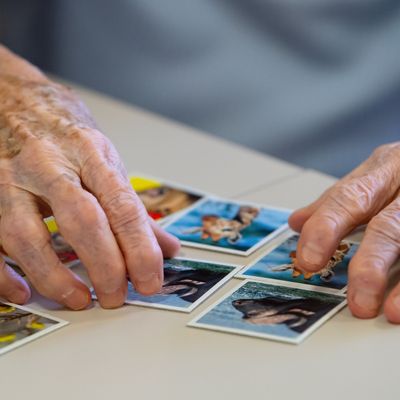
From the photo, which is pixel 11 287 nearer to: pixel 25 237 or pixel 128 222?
pixel 25 237

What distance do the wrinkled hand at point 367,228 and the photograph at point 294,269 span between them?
Answer: 32mm

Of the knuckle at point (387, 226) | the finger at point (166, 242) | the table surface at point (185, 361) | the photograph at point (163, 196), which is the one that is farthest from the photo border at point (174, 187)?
the knuckle at point (387, 226)

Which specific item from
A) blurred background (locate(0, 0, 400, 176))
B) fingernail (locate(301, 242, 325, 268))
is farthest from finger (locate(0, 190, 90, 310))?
blurred background (locate(0, 0, 400, 176))

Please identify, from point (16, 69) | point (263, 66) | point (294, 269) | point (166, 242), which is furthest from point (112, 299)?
point (263, 66)

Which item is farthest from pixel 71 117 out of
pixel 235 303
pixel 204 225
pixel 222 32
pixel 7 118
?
pixel 222 32

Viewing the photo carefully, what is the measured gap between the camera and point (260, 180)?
1.53m

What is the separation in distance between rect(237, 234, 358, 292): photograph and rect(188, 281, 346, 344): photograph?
3 cm

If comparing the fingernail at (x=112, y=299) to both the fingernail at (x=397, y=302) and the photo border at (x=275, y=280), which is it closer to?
the photo border at (x=275, y=280)

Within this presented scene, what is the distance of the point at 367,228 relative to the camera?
3.50ft

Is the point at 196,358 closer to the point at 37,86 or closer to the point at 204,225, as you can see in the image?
the point at 204,225

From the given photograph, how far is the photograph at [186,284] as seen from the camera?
1059 mm

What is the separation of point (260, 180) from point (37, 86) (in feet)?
1.41

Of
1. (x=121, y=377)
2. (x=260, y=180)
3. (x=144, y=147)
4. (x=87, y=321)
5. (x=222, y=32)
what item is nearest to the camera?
(x=121, y=377)

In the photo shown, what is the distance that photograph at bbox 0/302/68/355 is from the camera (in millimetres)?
991
